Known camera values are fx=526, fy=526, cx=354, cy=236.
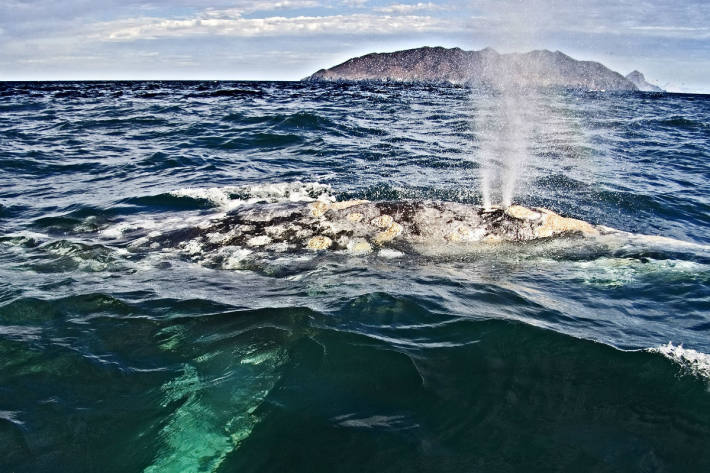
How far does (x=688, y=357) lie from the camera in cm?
466

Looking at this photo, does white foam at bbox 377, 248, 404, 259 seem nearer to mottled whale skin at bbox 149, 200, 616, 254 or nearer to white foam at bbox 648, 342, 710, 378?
mottled whale skin at bbox 149, 200, 616, 254

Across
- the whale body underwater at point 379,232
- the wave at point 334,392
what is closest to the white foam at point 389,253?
the whale body underwater at point 379,232

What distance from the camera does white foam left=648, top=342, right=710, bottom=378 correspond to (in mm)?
4438

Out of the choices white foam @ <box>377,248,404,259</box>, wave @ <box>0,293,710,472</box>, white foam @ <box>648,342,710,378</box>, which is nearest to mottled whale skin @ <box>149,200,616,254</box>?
white foam @ <box>377,248,404,259</box>

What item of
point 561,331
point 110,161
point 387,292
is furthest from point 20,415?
point 110,161

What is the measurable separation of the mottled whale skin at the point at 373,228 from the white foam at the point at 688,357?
334 cm

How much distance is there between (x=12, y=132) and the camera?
21.2 meters

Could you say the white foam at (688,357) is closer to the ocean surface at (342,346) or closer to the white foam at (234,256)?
the ocean surface at (342,346)

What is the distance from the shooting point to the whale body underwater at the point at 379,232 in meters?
7.68

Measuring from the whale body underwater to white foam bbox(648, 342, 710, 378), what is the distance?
3.15 meters

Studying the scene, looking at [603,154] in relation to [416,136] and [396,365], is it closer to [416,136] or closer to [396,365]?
[416,136]

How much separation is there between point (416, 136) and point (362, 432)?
58.1 ft

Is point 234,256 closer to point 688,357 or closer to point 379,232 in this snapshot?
point 379,232

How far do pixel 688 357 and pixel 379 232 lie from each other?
14.4 feet
